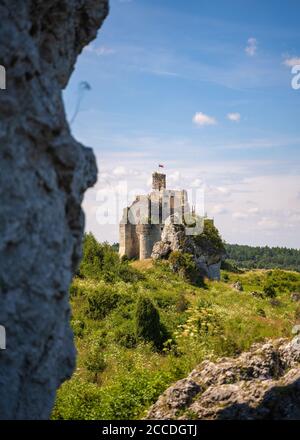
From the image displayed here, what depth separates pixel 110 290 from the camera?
90.4ft

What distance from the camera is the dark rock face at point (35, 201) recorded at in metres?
4.73

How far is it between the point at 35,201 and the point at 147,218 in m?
39.5

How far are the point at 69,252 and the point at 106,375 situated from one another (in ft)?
35.9

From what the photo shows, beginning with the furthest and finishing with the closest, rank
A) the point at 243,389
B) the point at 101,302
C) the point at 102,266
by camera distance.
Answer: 1. the point at 102,266
2. the point at 101,302
3. the point at 243,389

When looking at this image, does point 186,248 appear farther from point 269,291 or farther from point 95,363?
point 95,363

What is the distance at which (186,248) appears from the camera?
40844 millimetres

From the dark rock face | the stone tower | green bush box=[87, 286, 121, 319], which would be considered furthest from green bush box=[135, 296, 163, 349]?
the stone tower

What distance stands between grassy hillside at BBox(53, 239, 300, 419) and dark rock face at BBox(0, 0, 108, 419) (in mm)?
→ 5033

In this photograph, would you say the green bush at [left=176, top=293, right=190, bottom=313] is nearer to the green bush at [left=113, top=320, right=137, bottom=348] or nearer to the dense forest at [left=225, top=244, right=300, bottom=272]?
the green bush at [left=113, top=320, right=137, bottom=348]

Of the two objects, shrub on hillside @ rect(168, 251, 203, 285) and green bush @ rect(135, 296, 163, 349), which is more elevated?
shrub on hillside @ rect(168, 251, 203, 285)

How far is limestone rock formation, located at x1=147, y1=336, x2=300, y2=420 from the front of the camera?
7914 mm

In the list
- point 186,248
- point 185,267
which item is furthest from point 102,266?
point 186,248

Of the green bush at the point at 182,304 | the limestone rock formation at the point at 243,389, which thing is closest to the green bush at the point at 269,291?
the green bush at the point at 182,304
